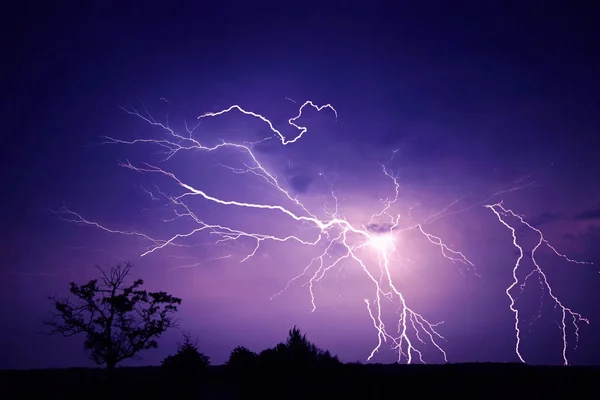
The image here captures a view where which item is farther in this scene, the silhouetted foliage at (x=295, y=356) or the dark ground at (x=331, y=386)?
the silhouetted foliage at (x=295, y=356)

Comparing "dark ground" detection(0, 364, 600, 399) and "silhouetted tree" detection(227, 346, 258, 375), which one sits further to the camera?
"silhouetted tree" detection(227, 346, 258, 375)

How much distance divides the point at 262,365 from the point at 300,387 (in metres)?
2.54

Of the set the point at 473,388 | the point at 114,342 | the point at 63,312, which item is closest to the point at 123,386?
the point at 114,342

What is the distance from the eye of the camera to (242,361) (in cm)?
1298

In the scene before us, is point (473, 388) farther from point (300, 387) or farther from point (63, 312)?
point (63, 312)

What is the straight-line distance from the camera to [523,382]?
974 centimetres

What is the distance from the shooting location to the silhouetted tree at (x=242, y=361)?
12625mm

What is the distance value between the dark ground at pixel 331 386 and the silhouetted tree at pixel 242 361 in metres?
0.23

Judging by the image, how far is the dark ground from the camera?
9.02 m

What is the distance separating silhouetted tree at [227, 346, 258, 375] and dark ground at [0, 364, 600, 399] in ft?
0.77

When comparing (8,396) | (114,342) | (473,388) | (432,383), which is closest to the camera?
(473,388)

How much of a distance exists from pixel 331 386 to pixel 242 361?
4.22 metres

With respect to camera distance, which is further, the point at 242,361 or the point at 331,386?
the point at 242,361

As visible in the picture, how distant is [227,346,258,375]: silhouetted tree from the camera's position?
41.4 feet
